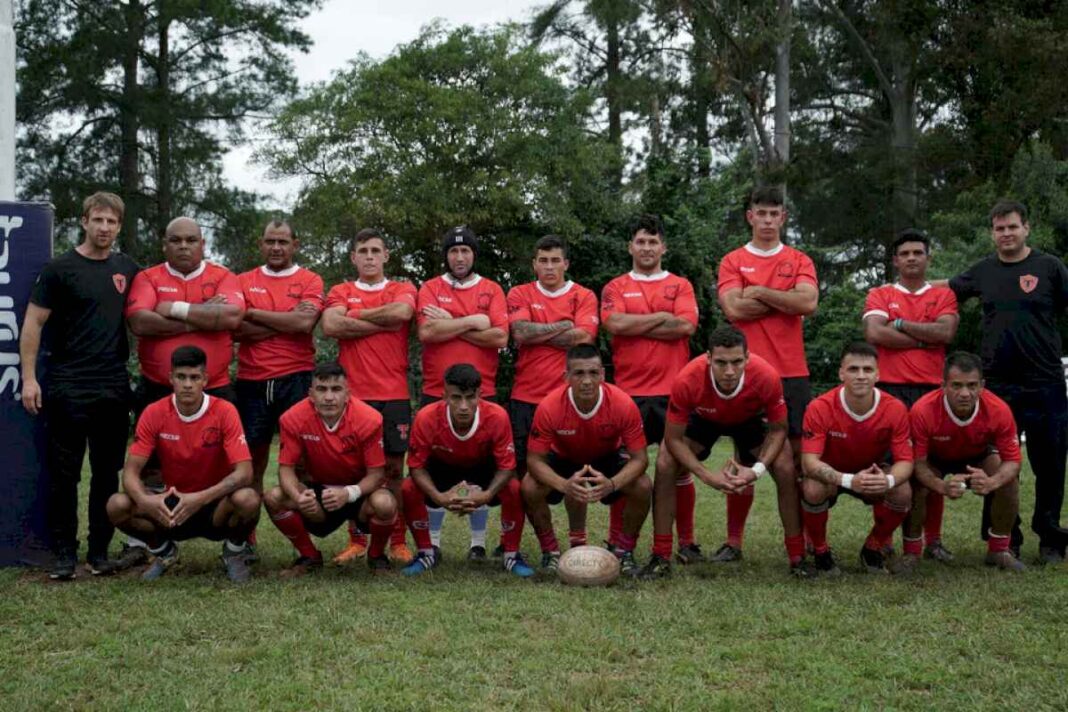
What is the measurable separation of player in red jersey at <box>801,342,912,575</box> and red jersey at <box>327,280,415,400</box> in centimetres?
283

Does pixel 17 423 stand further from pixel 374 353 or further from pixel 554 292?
pixel 554 292

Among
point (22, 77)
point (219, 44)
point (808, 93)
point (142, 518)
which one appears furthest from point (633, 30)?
point (142, 518)

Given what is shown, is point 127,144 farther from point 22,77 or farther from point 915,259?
point 915,259

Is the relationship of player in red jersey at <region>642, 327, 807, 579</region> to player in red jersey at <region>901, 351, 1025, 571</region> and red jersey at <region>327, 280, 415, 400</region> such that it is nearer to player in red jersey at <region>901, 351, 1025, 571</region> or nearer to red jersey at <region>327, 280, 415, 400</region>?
player in red jersey at <region>901, 351, 1025, 571</region>

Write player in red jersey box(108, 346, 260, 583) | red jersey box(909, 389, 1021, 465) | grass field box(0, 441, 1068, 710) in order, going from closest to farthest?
grass field box(0, 441, 1068, 710)
player in red jersey box(108, 346, 260, 583)
red jersey box(909, 389, 1021, 465)

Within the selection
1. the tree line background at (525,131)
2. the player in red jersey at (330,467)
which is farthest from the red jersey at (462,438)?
the tree line background at (525,131)

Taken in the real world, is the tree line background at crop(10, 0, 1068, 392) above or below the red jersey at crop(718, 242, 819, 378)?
above

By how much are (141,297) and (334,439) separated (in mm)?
1604

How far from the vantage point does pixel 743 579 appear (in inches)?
248

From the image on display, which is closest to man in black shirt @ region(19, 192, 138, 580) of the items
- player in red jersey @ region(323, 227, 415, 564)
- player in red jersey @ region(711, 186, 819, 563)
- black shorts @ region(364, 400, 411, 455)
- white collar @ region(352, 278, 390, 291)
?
player in red jersey @ region(323, 227, 415, 564)

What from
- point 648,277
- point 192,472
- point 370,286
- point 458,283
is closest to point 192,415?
point 192,472

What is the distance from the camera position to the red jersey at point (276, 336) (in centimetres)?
724

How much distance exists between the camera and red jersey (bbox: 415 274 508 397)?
717 centimetres

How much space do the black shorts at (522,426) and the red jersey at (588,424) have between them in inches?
17.3
